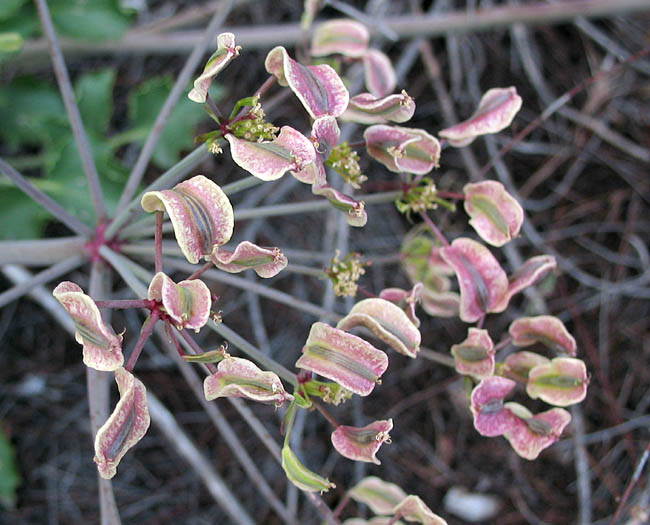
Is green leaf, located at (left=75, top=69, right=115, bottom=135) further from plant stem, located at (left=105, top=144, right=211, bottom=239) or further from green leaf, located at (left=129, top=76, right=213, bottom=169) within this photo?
plant stem, located at (left=105, top=144, right=211, bottom=239)

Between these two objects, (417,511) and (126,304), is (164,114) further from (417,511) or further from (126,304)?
(417,511)

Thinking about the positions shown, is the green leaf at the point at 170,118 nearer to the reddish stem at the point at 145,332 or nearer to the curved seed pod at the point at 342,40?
the curved seed pod at the point at 342,40

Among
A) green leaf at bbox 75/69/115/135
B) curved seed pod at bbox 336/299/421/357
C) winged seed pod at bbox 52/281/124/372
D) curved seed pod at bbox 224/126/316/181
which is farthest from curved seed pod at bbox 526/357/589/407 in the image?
green leaf at bbox 75/69/115/135

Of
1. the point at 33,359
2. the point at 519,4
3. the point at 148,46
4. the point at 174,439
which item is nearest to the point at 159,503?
the point at 174,439

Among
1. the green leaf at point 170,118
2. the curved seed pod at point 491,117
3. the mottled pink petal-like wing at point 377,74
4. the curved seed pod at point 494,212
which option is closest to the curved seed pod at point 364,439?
the curved seed pod at point 494,212

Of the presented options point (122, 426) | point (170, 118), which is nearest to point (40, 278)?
point (122, 426)

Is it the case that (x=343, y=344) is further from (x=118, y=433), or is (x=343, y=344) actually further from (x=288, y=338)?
(x=288, y=338)
